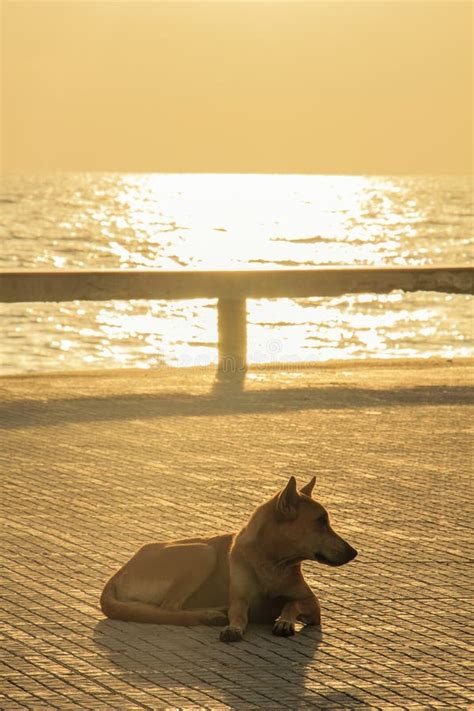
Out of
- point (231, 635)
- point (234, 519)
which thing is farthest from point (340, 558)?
point (234, 519)

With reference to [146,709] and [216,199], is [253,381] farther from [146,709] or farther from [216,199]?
[216,199]

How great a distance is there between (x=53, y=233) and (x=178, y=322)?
39.6 meters

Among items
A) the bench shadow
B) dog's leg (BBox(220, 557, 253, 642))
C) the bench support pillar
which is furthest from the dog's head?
the bench support pillar

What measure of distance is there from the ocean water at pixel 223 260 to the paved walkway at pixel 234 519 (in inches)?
147

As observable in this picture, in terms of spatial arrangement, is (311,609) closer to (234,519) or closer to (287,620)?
(287,620)

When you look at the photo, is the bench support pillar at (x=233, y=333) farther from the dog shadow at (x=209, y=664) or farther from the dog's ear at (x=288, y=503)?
the dog's ear at (x=288, y=503)

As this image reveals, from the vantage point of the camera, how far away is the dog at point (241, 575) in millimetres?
6777

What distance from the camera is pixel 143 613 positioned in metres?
6.95

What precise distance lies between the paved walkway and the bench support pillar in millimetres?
317

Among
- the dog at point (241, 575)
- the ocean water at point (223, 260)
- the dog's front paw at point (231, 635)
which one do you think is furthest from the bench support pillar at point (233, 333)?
the dog's front paw at point (231, 635)

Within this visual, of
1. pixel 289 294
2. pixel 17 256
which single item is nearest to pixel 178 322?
pixel 17 256

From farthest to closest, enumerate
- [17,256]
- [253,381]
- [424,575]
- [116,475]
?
[17,256], [253,381], [116,475], [424,575]

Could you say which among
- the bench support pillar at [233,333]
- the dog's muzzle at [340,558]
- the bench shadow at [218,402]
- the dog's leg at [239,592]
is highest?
the bench support pillar at [233,333]

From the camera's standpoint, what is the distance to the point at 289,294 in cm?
1595
